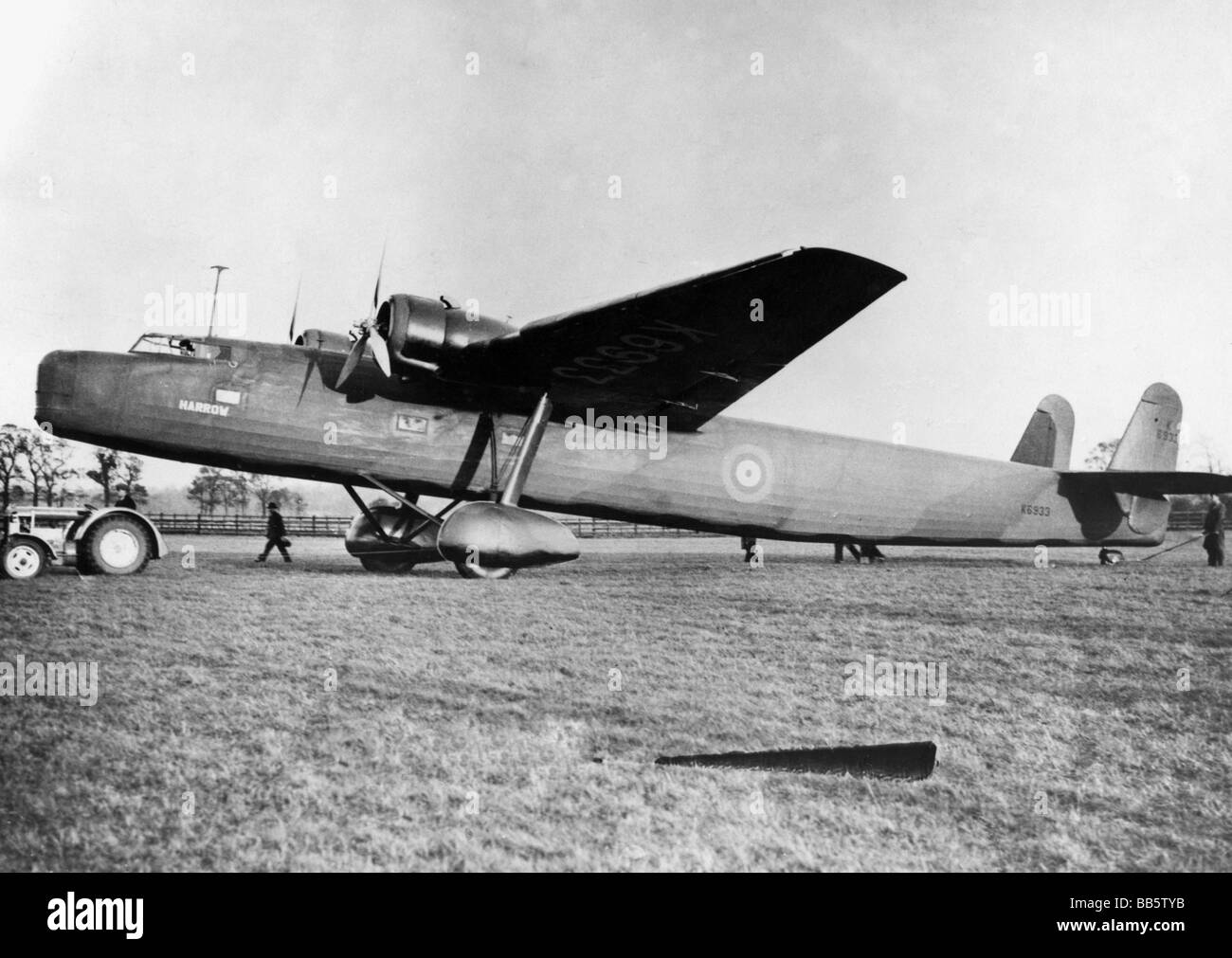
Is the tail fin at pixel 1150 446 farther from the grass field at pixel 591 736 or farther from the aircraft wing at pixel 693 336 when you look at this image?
the aircraft wing at pixel 693 336

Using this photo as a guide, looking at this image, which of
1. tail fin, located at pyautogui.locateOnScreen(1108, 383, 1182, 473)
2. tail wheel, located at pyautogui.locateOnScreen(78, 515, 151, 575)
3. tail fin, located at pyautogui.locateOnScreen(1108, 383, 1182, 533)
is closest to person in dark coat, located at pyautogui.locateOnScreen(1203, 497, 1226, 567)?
tail fin, located at pyautogui.locateOnScreen(1108, 383, 1182, 533)

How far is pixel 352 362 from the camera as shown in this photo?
7008mm

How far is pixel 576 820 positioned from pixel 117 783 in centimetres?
195

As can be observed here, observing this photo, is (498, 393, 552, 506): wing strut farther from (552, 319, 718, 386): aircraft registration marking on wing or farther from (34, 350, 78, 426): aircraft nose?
(34, 350, 78, 426): aircraft nose

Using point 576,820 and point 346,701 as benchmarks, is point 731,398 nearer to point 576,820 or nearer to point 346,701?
point 346,701

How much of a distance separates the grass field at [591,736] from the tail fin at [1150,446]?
5978 millimetres

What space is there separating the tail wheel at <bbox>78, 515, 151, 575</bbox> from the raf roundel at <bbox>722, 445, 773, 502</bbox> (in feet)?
25.1

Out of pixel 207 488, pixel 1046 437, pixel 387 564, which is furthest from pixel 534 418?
pixel 207 488

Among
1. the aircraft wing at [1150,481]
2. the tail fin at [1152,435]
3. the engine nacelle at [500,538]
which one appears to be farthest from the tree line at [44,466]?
the tail fin at [1152,435]

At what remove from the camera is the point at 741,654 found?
536 cm

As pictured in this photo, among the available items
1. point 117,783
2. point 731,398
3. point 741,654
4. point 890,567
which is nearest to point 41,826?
point 117,783

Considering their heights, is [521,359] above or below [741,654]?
above

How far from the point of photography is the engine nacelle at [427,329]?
19.8 ft

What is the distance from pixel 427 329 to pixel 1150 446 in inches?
497
